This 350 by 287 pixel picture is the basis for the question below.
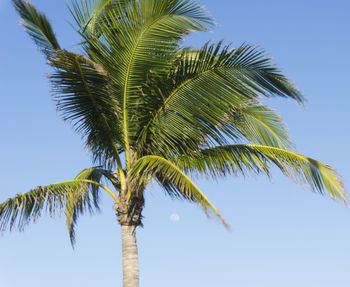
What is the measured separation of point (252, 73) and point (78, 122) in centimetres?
324

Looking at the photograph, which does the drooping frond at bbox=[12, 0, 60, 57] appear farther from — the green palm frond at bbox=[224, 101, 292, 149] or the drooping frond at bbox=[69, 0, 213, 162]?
the green palm frond at bbox=[224, 101, 292, 149]

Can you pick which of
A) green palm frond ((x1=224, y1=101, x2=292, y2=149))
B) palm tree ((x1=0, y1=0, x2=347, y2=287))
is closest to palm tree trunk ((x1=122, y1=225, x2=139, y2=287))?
palm tree ((x1=0, y1=0, x2=347, y2=287))

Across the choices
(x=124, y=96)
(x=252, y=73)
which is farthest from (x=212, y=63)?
(x=124, y=96)

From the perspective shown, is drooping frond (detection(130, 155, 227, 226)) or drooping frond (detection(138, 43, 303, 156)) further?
drooping frond (detection(138, 43, 303, 156))

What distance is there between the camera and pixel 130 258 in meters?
8.08

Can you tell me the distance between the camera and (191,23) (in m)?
8.89

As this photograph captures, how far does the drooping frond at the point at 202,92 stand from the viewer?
8.64 metres

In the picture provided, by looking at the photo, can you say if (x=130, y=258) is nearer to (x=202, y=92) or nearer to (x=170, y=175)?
(x=170, y=175)

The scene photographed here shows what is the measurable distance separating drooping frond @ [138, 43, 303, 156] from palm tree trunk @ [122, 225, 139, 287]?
1.59 meters

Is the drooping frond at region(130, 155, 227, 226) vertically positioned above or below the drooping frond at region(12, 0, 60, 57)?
below

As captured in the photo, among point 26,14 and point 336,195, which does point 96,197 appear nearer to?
point 26,14

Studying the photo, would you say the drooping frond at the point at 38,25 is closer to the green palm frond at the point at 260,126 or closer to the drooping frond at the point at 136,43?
the drooping frond at the point at 136,43

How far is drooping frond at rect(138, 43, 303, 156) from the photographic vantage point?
8.64m

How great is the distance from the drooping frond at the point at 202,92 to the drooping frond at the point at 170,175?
67 cm
